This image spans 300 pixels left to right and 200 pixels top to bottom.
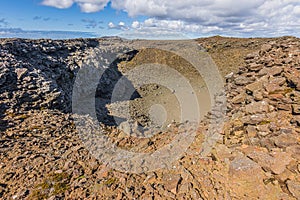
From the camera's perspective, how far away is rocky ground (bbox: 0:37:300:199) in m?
5.30

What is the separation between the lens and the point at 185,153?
696 cm

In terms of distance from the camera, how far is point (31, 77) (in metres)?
11.6

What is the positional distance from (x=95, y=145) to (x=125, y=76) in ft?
60.1

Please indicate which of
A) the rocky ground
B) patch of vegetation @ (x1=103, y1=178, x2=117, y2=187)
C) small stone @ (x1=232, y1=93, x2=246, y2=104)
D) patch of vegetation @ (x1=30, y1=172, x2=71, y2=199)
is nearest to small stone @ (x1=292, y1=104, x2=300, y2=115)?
the rocky ground

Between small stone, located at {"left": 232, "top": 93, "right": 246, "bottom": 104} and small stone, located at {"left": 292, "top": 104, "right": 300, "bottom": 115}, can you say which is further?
small stone, located at {"left": 232, "top": 93, "right": 246, "bottom": 104}

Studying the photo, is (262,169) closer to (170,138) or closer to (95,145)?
(170,138)

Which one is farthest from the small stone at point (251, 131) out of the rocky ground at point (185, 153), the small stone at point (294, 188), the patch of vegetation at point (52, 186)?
the patch of vegetation at point (52, 186)

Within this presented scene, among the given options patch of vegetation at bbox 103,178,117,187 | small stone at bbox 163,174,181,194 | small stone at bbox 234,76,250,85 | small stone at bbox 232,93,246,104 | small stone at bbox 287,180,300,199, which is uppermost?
small stone at bbox 234,76,250,85

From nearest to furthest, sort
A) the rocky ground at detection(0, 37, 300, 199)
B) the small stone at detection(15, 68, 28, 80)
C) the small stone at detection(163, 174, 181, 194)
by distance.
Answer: the rocky ground at detection(0, 37, 300, 199) → the small stone at detection(163, 174, 181, 194) → the small stone at detection(15, 68, 28, 80)

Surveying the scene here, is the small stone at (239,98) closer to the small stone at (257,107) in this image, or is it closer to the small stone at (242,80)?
the small stone at (242,80)

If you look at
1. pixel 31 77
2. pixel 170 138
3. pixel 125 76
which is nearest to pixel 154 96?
pixel 125 76

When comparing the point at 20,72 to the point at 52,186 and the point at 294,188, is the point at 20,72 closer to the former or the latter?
the point at 52,186

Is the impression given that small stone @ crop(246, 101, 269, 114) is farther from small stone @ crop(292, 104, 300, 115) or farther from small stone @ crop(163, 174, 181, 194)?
small stone @ crop(163, 174, 181, 194)

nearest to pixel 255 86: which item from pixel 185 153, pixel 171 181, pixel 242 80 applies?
pixel 242 80
